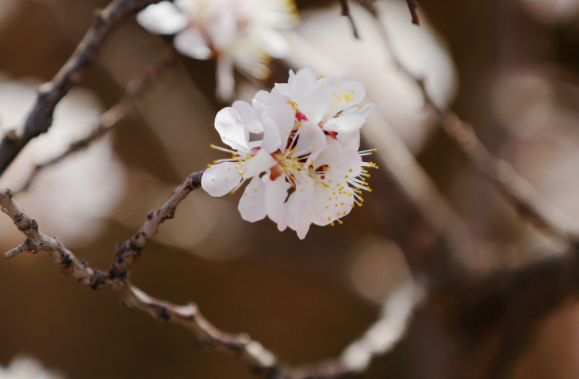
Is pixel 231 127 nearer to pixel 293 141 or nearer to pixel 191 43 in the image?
pixel 293 141

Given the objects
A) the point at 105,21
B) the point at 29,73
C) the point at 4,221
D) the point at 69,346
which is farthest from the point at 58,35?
the point at 105,21

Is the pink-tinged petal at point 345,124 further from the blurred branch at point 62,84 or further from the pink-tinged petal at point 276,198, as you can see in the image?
the blurred branch at point 62,84

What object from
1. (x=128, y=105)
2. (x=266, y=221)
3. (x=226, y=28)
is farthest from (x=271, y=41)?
(x=266, y=221)

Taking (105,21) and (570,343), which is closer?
(105,21)

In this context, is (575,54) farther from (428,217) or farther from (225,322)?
(225,322)

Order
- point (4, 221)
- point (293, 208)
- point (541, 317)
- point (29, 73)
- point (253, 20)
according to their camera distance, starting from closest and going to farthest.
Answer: point (293, 208), point (253, 20), point (541, 317), point (4, 221), point (29, 73)

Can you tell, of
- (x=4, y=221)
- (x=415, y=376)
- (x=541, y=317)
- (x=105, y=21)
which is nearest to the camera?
(x=105, y=21)

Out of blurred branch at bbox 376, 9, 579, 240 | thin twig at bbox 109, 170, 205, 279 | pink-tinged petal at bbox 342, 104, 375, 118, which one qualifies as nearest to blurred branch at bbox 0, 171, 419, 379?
thin twig at bbox 109, 170, 205, 279

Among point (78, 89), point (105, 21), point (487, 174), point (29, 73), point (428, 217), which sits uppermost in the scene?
point (105, 21)
